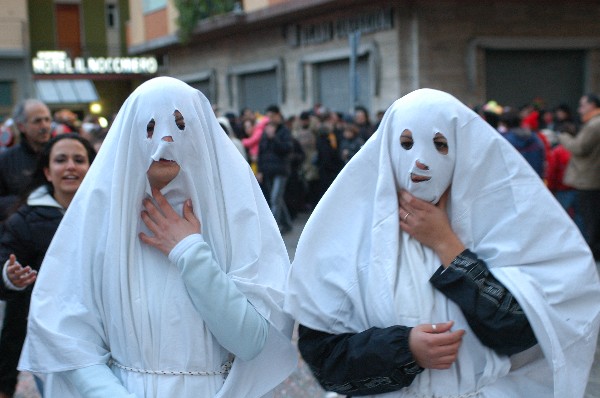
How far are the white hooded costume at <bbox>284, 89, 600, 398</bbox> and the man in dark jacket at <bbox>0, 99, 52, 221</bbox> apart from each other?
273cm

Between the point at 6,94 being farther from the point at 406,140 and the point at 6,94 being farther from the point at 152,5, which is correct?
the point at 406,140

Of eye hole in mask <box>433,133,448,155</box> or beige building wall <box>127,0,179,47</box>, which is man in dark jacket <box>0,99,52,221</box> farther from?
beige building wall <box>127,0,179,47</box>

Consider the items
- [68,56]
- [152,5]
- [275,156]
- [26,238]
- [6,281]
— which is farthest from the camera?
[68,56]

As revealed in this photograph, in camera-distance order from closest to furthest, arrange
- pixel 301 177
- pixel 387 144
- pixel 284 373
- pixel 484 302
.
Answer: pixel 484 302, pixel 387 144, pixel 284 373, pixel 301 177

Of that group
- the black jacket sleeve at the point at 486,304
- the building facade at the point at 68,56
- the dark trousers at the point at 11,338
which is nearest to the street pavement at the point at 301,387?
the dark trousers at the point at 11,338

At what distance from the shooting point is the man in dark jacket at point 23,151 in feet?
16.2

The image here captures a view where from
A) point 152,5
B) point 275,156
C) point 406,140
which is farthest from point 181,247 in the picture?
point 152,5

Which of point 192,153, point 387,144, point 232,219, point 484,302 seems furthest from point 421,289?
point 192,153

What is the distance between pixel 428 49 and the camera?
14383mm

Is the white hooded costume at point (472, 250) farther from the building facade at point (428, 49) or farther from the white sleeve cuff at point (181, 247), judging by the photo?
the building facade at point (428, 49)

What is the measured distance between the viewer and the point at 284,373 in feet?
8.68

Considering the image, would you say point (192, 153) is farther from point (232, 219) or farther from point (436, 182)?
point (436, 182)

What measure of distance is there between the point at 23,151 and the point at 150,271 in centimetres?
316

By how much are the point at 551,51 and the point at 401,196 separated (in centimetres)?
1413
